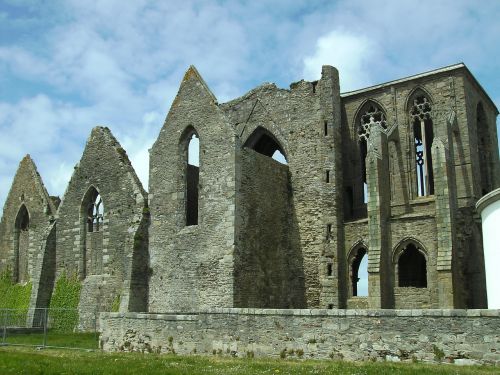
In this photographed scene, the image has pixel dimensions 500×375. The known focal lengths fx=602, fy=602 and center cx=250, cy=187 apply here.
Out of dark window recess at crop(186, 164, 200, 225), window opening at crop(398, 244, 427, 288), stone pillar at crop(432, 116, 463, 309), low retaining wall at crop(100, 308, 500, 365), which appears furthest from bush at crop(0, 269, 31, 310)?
stone pillar at crop(432, 116, 463, 309)

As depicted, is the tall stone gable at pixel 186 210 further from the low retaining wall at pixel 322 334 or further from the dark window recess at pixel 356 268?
the dark window recess at pixel 356 268

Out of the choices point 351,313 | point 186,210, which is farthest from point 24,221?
point 351,313

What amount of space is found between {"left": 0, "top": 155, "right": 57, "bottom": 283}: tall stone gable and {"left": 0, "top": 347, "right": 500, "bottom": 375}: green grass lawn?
14790 millimetres

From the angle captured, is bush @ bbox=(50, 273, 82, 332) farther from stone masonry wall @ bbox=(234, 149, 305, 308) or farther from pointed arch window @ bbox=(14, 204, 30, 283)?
stone masonry wall @ bbox=(234, 149, 305, 308)

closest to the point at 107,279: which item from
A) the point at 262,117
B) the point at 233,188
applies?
the point at 233,188

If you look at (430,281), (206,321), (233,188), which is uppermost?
(233,188)

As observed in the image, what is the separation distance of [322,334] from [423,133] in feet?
40.2

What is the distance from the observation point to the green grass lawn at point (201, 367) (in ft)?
36.8

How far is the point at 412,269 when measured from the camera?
23172 mm

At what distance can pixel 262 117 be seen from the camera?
25.2 meters

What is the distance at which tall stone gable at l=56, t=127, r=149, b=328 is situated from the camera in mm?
22391

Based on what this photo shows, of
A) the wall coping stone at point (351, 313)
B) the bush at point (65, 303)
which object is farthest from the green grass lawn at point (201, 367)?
the bush at point (65, 303)

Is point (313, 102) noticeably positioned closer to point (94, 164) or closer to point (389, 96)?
point (389, 96)

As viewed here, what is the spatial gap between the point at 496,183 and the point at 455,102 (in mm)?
4232
